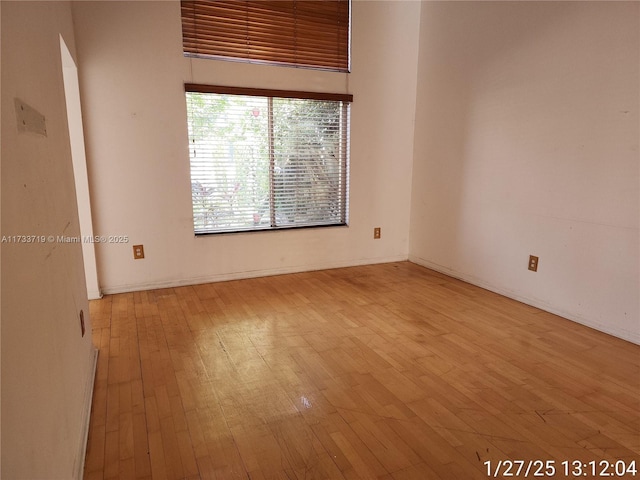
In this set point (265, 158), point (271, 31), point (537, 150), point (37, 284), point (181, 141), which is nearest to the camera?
point (37, 284)

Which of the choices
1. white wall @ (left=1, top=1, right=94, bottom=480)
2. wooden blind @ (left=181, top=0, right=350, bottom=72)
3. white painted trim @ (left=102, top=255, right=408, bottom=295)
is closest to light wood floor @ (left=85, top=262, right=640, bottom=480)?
white painted trim @ (left=102, top=255, right=408, bottom=295)

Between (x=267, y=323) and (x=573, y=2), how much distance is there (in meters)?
2.96

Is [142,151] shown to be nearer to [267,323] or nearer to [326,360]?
[267,323]

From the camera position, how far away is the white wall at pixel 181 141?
313 cm

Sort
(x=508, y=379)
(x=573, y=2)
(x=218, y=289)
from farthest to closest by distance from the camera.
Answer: (x=218, y=289), (x=573, y=2), (x=508, y=379)

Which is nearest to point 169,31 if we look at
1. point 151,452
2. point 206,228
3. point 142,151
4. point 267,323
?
point 142,151

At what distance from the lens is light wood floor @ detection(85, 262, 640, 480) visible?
5.11 ft

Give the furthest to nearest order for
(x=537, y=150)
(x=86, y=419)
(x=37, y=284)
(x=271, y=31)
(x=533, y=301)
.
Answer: (x=271, y=31) → (x=533, y=301) → (x=537, y=150) → (x=86, y=419) → (x=37, y=284)

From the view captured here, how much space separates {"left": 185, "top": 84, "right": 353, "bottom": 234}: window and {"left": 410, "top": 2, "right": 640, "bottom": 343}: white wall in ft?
3.22

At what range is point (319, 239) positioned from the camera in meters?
4.07

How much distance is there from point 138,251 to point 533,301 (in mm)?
3222

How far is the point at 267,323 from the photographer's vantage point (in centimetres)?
Answer: 281

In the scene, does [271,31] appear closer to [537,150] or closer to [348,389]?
[537,150]

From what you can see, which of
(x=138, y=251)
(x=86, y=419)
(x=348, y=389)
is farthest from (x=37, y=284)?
(x=138, y=251)
